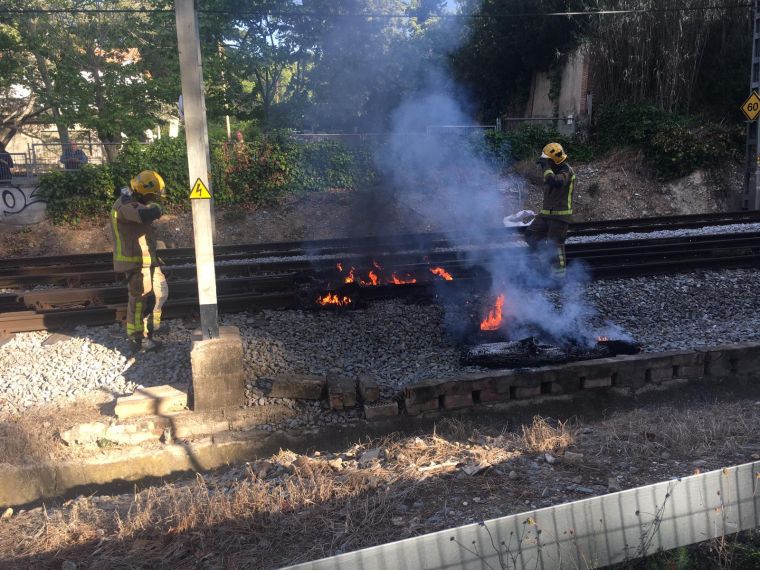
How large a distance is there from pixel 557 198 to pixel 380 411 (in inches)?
187

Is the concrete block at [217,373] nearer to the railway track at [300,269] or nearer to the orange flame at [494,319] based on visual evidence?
the railway track at [300,269]

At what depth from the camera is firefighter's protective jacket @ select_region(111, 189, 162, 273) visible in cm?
723

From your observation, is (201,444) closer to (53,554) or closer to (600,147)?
(53,554)

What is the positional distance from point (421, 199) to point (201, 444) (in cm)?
1375

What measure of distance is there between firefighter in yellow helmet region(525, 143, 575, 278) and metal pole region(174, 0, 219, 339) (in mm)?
5290

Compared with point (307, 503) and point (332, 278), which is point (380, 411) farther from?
point (332, 278)

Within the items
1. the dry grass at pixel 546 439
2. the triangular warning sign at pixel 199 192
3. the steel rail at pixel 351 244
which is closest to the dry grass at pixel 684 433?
the dry grass at pixel 546 439

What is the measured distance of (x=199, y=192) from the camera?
19.7 ft

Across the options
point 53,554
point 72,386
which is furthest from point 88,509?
point 72,386

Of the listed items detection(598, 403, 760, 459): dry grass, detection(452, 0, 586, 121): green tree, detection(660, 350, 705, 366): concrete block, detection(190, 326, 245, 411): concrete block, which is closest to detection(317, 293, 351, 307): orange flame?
detection(190, 326, 245, 411): concrete block

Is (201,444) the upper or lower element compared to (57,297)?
lower

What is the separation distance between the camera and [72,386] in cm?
682

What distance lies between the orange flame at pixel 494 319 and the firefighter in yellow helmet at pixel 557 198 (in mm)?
1651

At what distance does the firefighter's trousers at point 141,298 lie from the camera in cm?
748
